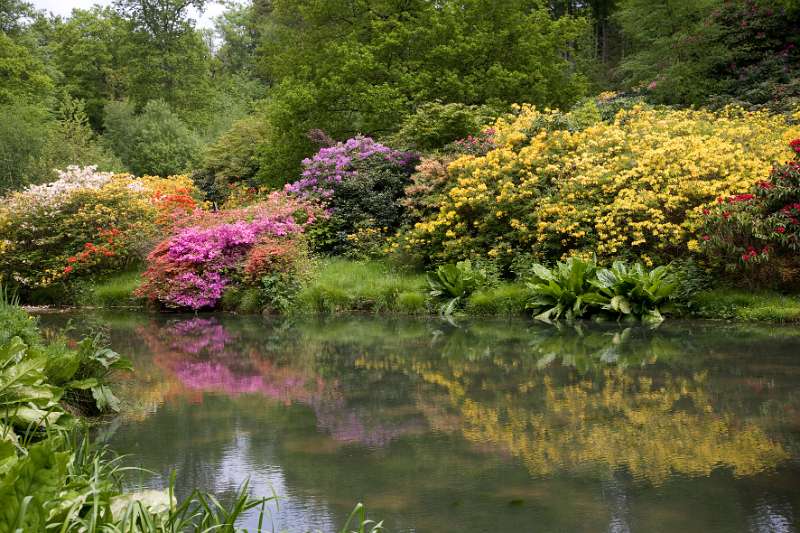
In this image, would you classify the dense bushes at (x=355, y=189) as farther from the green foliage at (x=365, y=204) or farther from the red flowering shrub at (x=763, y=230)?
the red flowering shrub at (x=763, y=230)

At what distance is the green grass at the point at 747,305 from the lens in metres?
11.2

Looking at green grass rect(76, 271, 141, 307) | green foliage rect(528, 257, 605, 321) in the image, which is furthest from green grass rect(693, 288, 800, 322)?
green grass rect(76, 271, 141, 307)

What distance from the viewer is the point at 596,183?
13602mm

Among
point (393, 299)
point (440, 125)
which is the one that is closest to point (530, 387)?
point (393, 299)

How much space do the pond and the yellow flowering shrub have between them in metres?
2.31

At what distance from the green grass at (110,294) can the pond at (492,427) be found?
253 inches

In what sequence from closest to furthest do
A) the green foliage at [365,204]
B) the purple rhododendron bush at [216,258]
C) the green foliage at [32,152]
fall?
the purple rhododendron bush at [216,258], the green foliage at [365,204], the green foliage at [32,152]

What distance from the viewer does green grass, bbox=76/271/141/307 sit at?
1741cm

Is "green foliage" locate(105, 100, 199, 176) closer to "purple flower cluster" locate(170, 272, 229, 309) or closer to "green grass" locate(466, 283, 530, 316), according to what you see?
"purple flower cluster" locate(170, 272, 229, 309)

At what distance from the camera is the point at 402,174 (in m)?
18.1

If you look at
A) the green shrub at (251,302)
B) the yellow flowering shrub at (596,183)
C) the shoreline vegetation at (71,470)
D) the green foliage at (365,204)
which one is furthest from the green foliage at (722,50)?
the shoreline vegetation at (71,470)

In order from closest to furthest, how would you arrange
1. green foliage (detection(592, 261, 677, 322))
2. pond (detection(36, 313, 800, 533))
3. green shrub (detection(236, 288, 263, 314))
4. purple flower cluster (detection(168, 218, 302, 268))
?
1. pond (detection(36, 313, 800, 533))
2. green foliage (detection(592, 261, 677, 322))
3. green shrub (detection(236, 288, 263, 314))
4. purple flower cluster (detection(168, 218, 302, 268))

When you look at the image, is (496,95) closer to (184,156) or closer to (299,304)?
(299,304)

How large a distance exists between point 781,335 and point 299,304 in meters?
8.43
